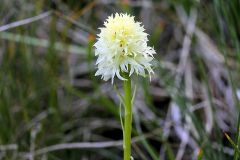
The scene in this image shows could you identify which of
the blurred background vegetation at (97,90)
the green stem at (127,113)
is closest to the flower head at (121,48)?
the green stem at (127,113)

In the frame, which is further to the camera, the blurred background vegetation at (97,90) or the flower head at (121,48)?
the blurred background vegetation at (97,90)

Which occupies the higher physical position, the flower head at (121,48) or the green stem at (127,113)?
the flower head at (121,48)

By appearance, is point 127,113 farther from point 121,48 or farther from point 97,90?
point 97,90

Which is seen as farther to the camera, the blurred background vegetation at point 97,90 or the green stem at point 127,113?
the blurred background vegetation at point 97,90

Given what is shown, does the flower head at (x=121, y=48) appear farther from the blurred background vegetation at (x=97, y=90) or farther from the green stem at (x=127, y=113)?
the blurred background vegetation at (x=97, y=90)

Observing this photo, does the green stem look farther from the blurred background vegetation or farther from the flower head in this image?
the blurred background vegetation

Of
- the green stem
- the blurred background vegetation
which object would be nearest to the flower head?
the green stem

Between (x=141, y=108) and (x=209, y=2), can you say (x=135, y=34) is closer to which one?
(x=141, y=108)
